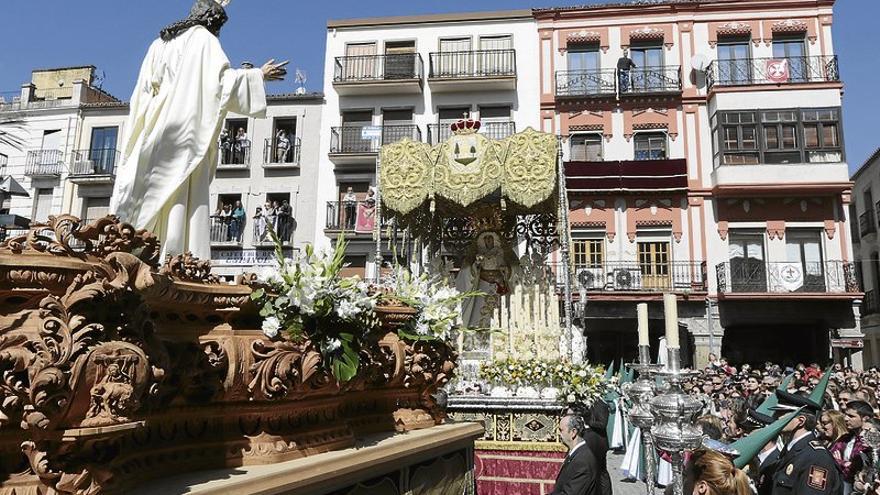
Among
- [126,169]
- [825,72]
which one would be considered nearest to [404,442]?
[126,169]

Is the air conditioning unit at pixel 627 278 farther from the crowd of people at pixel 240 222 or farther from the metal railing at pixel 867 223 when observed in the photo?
the metal railing at pixel 867 223

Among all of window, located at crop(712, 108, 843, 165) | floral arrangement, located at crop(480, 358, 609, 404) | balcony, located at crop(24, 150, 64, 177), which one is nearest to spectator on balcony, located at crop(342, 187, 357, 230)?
balcony, located at crop(24, 150, 64, 177)

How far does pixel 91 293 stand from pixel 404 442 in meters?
1.44

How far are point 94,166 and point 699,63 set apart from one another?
71.6 feet

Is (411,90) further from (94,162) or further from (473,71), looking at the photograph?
(94,162)

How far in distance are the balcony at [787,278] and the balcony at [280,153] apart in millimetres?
15018

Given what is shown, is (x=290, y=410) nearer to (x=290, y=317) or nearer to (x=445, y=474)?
(x=290, y=317)

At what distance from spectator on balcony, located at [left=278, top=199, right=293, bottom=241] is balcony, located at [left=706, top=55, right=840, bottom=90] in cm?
1508

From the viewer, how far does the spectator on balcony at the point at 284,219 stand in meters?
21.8

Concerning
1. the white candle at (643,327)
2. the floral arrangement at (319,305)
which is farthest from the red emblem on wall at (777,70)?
the floral arrangement at (319,305)

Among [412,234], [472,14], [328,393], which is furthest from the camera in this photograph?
[472,14]

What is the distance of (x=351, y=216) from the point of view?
21.6m

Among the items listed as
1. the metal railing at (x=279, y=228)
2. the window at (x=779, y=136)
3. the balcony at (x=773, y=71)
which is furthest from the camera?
the metal railing at (x=279, y=228)

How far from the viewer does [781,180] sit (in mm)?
20219
